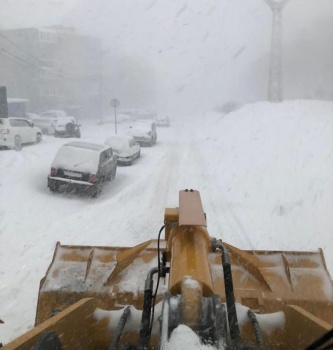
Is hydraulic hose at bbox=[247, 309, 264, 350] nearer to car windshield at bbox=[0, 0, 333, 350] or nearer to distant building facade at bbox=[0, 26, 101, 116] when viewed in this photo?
car windshield at bbox=[0, 0, 333, 350]

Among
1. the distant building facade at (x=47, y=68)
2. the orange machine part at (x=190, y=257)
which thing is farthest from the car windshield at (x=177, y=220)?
the distant building facade at (x=47, y=68)

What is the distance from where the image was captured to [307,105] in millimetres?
29953

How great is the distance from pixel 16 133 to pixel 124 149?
5.54 meters

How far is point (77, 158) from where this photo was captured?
12.2 meters

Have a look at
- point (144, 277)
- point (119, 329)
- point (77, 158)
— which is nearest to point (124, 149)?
point (77, 158)

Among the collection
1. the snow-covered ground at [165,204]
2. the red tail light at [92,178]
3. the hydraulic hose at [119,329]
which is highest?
the hydraulic hose at [119,329]

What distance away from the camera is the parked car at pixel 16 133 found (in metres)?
18.3

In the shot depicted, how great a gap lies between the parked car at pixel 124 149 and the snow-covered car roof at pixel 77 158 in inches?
195

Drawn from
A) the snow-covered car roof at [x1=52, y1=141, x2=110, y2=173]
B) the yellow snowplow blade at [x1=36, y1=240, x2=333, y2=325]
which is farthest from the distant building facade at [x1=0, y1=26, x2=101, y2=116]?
the yellow snowplow blade at [x1=36, y1=240, x2=333, y2=325]

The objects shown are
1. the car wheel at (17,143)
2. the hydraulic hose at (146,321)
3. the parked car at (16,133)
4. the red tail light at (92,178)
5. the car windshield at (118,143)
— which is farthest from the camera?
the car wheel at (17,143)

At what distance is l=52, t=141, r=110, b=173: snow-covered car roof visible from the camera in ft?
39.6

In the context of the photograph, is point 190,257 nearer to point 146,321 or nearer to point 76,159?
point 146,321

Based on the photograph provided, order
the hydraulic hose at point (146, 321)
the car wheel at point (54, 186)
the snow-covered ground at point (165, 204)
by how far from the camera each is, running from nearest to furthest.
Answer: the hydraulic hose at point (146, 321)
the snow-covered ground at point (165, 204)
the car wheel at point (54, 186)

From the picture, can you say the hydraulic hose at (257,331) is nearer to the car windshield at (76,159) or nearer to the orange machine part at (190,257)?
the orange machine part at (190,257)
